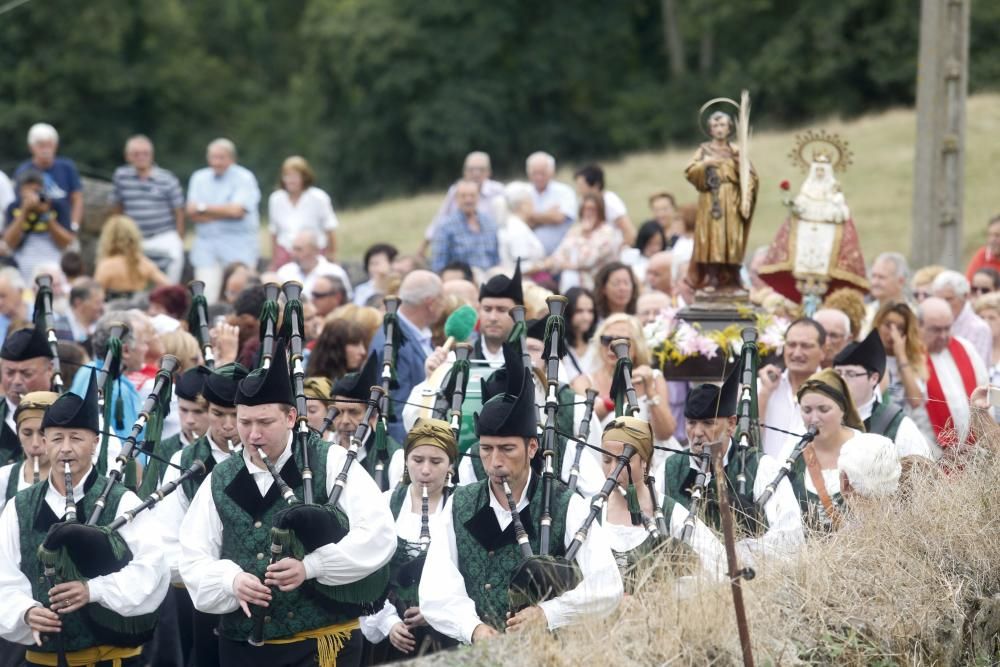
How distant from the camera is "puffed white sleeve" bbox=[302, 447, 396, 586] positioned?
6.89m

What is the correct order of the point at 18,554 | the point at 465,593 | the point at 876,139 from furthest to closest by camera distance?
1. the point at 876,139
2. the point at 18,554
3. the point at 465,593

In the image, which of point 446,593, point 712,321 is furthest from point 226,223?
point 446,593

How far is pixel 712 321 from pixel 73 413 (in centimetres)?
522

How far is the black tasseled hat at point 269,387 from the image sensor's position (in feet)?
22.6

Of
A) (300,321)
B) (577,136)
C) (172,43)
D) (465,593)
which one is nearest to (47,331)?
(300,321)

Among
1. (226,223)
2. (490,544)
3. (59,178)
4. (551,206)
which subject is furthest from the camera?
(226,223)

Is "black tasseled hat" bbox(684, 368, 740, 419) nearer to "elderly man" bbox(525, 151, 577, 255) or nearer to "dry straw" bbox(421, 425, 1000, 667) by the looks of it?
"dry straw" bbox(421, 425, 1000, 667)

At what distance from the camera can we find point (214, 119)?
49.6 meters

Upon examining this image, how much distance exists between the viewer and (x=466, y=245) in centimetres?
1477

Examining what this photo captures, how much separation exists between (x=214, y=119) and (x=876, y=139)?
2191 cm

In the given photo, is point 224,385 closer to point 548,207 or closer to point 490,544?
point 490,544

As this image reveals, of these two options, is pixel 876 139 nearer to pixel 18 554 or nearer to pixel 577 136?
pixel 577 136

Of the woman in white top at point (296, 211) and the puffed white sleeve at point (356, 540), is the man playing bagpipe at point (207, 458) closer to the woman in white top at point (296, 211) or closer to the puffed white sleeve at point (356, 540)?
the puffed white sleeve at point (356, 540)

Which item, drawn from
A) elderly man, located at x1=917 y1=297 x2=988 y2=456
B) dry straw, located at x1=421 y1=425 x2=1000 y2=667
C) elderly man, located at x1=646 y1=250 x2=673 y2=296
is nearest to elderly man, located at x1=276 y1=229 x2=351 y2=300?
elderly man, located at x1=646 y1=250 x2=673 y2=296
